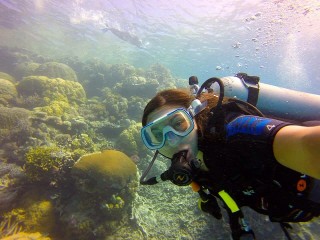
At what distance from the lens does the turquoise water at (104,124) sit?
20.3 feet

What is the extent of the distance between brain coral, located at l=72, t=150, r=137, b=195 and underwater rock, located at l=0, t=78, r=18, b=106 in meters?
8.62

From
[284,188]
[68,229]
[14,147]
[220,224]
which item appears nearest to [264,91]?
[284,188]

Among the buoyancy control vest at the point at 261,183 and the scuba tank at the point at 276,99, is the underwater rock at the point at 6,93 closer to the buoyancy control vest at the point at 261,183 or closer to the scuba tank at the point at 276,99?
the scuba tank at the point at 276,99

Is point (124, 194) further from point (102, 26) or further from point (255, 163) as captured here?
point (102, 26)

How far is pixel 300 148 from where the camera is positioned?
4.57ft

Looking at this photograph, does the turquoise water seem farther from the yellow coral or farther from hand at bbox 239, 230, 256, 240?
hand at bbox 239, 230, 256, 240

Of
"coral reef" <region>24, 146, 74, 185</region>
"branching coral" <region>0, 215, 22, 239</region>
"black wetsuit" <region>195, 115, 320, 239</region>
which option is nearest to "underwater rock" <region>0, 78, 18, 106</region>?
"coral reef" <region>24, 146, 74, 185</region>

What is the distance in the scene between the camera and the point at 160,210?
7840 mm

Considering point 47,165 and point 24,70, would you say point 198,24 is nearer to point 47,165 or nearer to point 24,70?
point 24,70

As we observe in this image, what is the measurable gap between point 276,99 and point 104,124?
9695 millimetres

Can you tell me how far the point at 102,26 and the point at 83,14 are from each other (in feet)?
12.2

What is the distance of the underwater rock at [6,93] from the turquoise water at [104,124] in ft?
0.18

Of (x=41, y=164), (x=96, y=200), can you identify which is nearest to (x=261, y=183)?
(x=96, y=200)

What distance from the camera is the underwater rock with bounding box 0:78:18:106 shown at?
1220cm
